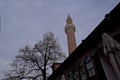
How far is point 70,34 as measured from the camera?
30.0 metres

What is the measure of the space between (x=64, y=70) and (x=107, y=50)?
253 inches

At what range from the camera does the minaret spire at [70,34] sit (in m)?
27.8

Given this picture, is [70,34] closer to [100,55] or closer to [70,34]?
[70,34]

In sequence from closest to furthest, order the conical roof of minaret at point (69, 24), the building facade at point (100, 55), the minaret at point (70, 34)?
the building facade at point (100, 55)
the minaret at point (70, 34)
the conical roof of minaret at point (69, 24)

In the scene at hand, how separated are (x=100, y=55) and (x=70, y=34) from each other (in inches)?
889

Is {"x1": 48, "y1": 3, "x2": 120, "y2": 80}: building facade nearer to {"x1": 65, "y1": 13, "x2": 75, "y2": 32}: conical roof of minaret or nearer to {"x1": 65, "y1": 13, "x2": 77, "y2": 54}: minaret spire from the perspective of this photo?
{"x1": 65, "y1": 13, "x2": 77, "y2": 54}: minaret spire

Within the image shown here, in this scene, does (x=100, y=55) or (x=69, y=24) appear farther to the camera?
(x=69, y=24)

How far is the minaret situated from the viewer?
27797mm

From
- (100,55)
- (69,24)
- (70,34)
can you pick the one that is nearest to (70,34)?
(70,34)

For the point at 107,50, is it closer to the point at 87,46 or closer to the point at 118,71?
the point at 118,71

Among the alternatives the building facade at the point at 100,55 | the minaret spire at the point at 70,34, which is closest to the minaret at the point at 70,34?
the minaret spire at the point at 70,34

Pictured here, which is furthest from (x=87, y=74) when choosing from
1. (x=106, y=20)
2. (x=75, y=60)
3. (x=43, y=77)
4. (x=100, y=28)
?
(x=43, y=77)

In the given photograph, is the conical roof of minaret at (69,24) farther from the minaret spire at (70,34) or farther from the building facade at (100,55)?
the building facade at (100,55)

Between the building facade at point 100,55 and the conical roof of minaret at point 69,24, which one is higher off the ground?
the conical roof of minaret at point 69,24
